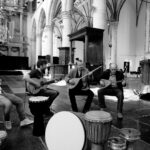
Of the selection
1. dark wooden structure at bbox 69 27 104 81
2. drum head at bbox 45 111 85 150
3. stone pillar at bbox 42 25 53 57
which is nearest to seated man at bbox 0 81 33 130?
drum head at bbox 45 111 85 150

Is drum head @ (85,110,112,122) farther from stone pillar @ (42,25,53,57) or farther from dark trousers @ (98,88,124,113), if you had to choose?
stone pillar @ (42,25,53,57)

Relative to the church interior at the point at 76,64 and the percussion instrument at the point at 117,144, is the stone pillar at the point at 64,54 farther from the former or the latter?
the percussion instrument at the point at 117,144

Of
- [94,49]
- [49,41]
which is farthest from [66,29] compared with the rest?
[49,41]

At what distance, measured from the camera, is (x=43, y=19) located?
77.9 feet

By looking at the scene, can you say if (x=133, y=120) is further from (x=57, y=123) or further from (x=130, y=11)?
(x=130, y=11)

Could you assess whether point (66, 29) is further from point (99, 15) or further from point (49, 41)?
point (49, 41)

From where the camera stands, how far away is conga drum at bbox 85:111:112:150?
1.67m

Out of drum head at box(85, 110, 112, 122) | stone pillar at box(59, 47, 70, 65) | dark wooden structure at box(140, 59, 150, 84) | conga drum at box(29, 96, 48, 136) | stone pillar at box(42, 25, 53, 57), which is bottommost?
conga drum at box(29, 96, 48, 136)

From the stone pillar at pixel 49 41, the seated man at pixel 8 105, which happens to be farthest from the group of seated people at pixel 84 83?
the stone pillar at pixel 49 41

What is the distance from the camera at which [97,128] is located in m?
1.67

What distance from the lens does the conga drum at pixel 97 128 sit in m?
1.67

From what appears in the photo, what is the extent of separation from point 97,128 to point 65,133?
0.31m

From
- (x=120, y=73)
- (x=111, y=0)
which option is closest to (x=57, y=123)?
(x=120, y=73)

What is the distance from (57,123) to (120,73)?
2579mm
